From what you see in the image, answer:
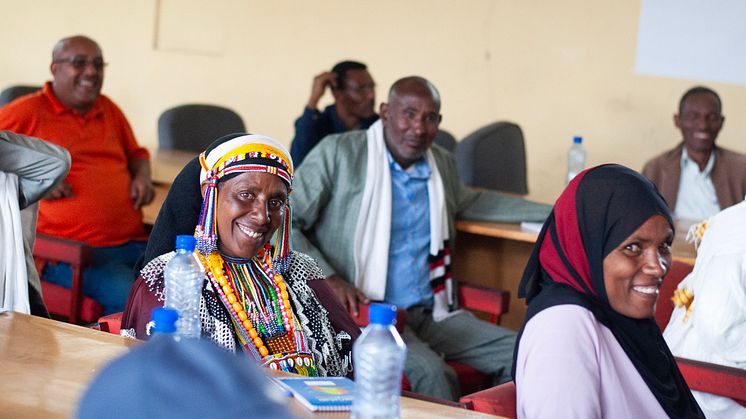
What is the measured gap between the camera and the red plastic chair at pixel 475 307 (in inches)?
134

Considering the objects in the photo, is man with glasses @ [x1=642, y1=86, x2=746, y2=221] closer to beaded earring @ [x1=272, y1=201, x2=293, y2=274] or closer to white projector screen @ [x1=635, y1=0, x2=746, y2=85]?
white projector screen @ [x1=635, y1=0, x2=746, y2=85]

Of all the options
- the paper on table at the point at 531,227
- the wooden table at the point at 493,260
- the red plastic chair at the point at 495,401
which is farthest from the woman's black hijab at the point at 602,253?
the wooden table at the point at 493,260

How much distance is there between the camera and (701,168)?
506cm

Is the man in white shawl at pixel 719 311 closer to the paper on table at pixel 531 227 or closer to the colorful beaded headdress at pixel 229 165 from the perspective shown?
the paper on table at pixel 531 227

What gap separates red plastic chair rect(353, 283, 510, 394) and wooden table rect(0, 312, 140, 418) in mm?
1228

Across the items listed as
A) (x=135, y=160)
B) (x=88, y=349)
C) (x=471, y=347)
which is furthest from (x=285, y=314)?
(x=135, y=160)

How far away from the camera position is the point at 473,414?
6.36ft

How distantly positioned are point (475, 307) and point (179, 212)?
1.52 meters

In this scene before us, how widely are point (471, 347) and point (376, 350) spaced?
1795 mm

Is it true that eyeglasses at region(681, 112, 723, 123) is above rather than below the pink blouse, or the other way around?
above

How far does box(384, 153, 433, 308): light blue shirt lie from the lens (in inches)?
144

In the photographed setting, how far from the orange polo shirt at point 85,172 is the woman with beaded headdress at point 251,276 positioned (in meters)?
1.72

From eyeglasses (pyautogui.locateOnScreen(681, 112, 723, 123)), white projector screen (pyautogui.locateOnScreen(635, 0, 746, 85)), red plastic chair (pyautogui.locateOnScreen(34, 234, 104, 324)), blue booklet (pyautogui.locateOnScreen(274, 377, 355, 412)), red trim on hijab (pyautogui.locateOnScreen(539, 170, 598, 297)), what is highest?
white projector screen (pyautogui.locateOnScreen(635, 0, 746, 85))

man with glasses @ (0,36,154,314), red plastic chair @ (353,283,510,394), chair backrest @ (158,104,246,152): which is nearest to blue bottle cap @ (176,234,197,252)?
red plastic chair @ (353,283,510,394)
